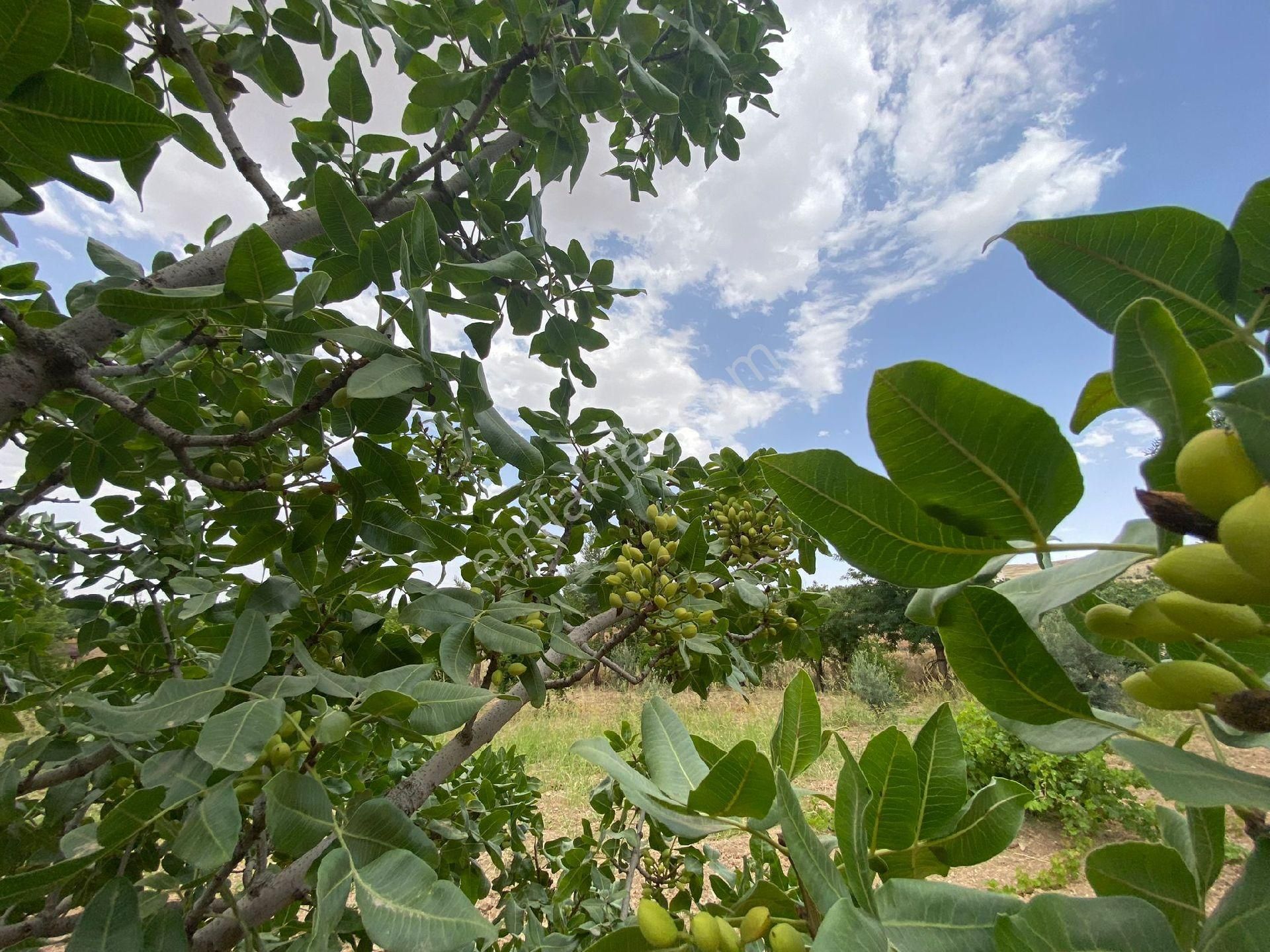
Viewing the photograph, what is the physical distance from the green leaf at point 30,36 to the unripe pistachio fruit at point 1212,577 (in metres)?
0.99

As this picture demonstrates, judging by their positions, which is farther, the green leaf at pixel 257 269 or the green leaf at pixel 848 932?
the green leaf at pixel 257 269

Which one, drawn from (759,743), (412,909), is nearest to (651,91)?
(412,909)

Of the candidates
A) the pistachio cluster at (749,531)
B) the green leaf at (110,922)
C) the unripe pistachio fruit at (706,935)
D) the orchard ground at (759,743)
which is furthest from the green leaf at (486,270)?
the orchard ground at (759,743)

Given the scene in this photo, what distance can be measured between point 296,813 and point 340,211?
88 centimetres

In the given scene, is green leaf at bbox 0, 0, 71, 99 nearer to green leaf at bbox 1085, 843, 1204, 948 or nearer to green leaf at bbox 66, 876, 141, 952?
Answer: green leaf at bbox 66, 876, 141, 952

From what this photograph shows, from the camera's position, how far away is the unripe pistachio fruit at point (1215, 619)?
331mm

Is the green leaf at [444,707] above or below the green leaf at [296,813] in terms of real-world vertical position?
above

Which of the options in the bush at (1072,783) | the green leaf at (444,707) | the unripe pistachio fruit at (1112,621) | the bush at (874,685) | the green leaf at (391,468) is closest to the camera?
the unripe pistachio fruit at (1112,621)

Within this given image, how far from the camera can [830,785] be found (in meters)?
7.12

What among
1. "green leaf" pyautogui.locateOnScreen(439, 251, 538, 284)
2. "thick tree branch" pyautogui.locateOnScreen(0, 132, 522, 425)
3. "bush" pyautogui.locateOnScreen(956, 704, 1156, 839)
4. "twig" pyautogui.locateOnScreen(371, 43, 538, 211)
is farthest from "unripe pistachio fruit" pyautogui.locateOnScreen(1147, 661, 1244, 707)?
"bush" pyautogui.locateOnScreen(956, 704, 1156, 839)

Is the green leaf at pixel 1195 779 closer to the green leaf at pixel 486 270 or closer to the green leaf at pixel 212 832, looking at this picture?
the green leaf at pixel 212 832

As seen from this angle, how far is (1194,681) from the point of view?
0.36m

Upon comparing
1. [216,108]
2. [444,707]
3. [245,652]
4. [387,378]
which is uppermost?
[216,108]

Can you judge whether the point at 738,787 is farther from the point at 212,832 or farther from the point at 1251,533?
the point at 212,832
